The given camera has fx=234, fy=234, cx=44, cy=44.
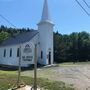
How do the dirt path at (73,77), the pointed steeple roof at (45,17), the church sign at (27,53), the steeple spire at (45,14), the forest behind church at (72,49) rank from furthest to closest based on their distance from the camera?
the forest behind church at (72,49) < the steeple spire at (45,14) < the pointed steeple roof at (45,17) < the dirt path at (73,77) < the church sign at (27,53)

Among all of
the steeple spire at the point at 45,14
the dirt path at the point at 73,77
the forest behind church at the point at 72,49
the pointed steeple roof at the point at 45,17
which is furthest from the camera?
the forest behind church at the point at 72,49

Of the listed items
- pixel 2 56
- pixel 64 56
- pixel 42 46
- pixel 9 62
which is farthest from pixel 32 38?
pixel 64 56

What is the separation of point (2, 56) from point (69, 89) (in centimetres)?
3811

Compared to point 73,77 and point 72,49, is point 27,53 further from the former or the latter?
point 72,49

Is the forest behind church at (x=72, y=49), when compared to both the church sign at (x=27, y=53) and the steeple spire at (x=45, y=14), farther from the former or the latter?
the church sign at (x=27, y=53)

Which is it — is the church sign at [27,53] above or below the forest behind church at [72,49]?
below

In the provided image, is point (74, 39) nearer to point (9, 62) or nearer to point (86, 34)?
point (86, 34)

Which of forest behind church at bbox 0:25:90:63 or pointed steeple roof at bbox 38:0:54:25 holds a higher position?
pointed steeple roof at bbox 38:0:54:25

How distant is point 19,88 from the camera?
13711mm

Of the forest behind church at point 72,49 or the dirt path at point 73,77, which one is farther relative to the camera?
the forest behind church at point 72,49

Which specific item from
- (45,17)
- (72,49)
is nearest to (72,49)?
(72,49)

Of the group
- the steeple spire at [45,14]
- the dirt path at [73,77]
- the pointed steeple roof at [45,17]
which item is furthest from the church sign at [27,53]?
the steeple spire at [45,14]

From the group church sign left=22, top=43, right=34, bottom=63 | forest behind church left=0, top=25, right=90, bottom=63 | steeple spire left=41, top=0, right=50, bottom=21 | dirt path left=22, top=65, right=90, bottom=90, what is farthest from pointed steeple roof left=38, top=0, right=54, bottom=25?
church sign left=22, top=43, right=34, bottom=63

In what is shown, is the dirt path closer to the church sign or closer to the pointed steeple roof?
the church sign
